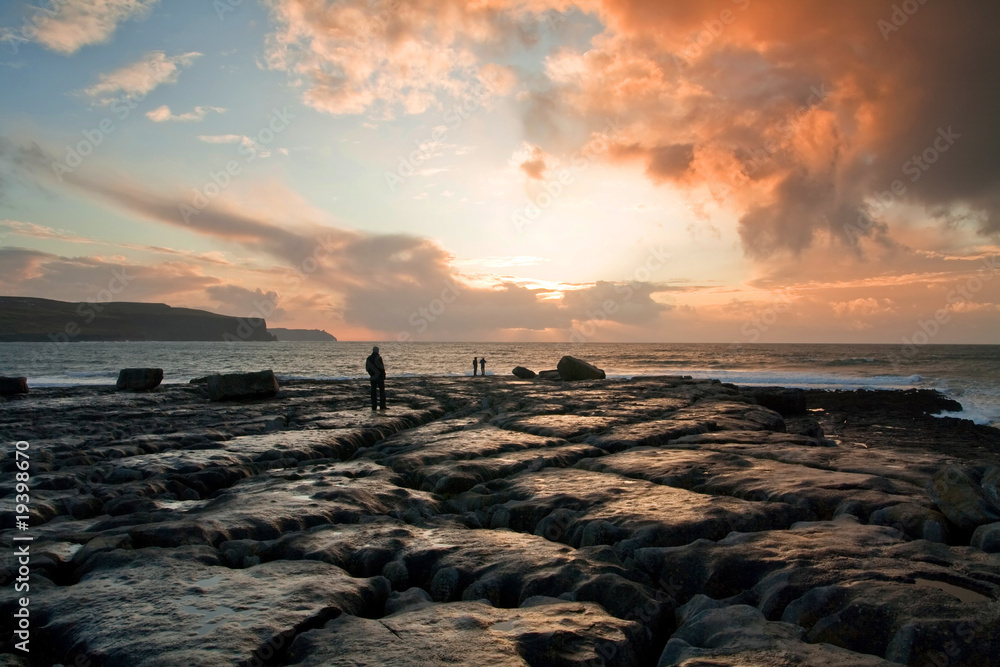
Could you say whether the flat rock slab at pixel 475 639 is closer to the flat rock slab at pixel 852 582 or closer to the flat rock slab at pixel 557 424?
the flat rock slab at pixel 852 582

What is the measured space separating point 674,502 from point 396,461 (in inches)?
212

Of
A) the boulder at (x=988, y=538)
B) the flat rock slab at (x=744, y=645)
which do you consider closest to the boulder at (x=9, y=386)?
the flat rock slab at (x=744, y=645)

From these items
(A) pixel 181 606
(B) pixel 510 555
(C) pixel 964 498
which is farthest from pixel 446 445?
(C) pixel 964 498

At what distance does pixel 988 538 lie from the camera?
5.08 metres

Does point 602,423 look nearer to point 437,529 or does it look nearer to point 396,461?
point 396,461

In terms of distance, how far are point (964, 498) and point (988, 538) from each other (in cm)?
68

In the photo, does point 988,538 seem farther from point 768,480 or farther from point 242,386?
point 242,386

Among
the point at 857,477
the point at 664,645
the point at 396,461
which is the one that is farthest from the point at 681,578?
the point at 396,461

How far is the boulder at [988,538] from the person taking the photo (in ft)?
16.4

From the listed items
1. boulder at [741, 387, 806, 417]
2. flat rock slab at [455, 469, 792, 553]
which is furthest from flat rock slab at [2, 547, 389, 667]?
boulder at [741, 387, 806, 417]

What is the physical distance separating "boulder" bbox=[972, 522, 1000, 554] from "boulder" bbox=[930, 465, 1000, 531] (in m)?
0.16

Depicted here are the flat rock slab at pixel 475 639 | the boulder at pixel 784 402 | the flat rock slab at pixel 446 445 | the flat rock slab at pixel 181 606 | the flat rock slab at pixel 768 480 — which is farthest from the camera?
the boulder at pixel 784 402

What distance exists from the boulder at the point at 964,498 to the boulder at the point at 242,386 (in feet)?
72.3

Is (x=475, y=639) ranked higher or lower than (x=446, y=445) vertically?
higher
